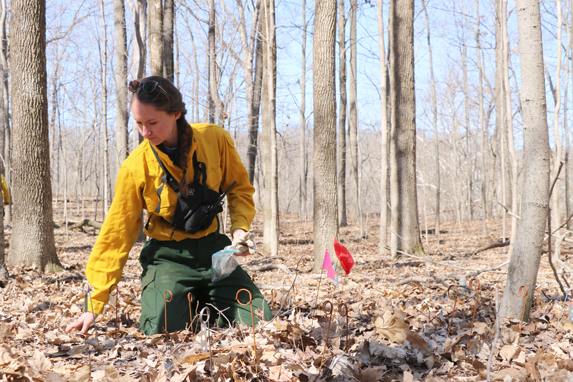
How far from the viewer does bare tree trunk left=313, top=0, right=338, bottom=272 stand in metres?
6.03

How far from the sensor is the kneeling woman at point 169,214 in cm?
250

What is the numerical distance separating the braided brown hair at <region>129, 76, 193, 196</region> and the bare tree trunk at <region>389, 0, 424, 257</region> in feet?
21.3

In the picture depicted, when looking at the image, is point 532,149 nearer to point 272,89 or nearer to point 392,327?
point 392,327

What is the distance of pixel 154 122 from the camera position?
2.49 meters

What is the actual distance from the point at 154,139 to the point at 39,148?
376 centimetres

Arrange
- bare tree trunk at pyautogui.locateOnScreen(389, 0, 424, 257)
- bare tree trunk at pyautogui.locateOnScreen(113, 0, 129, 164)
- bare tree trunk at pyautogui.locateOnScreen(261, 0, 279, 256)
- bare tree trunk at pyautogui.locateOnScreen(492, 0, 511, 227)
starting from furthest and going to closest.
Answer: bare tree trunk at pyautogui.locateOnScreen(492, 0, 511, 227), bare tree trunk at pyautogui.locateOnScreen(113, 0, 129, 164), bare tree trunk at pyautogui.locateOnScreen(389, 0, 424, 257), bare tree trunk at pyautogui.locateOnScreen(261, 0, 279, 256)

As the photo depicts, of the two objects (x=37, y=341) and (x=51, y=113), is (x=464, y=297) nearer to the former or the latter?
(x=37, y=341)

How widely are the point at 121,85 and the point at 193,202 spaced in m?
9.09

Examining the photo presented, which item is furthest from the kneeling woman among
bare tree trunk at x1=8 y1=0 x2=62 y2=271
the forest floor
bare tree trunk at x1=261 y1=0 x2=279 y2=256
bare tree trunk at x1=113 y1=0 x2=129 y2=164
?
bare tree trunk at x1=113 y1=0 x2=129 y2=164

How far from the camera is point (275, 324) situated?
2525mm

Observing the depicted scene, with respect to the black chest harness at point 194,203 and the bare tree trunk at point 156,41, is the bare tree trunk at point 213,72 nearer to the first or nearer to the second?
the bare tree trunk at point 156,41

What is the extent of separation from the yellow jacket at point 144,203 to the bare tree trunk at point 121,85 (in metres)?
7.64

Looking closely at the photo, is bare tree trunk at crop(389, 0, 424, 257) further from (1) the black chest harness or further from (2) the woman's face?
(2) the woman's face

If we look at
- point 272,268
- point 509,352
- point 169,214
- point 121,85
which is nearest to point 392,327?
point 509,352
